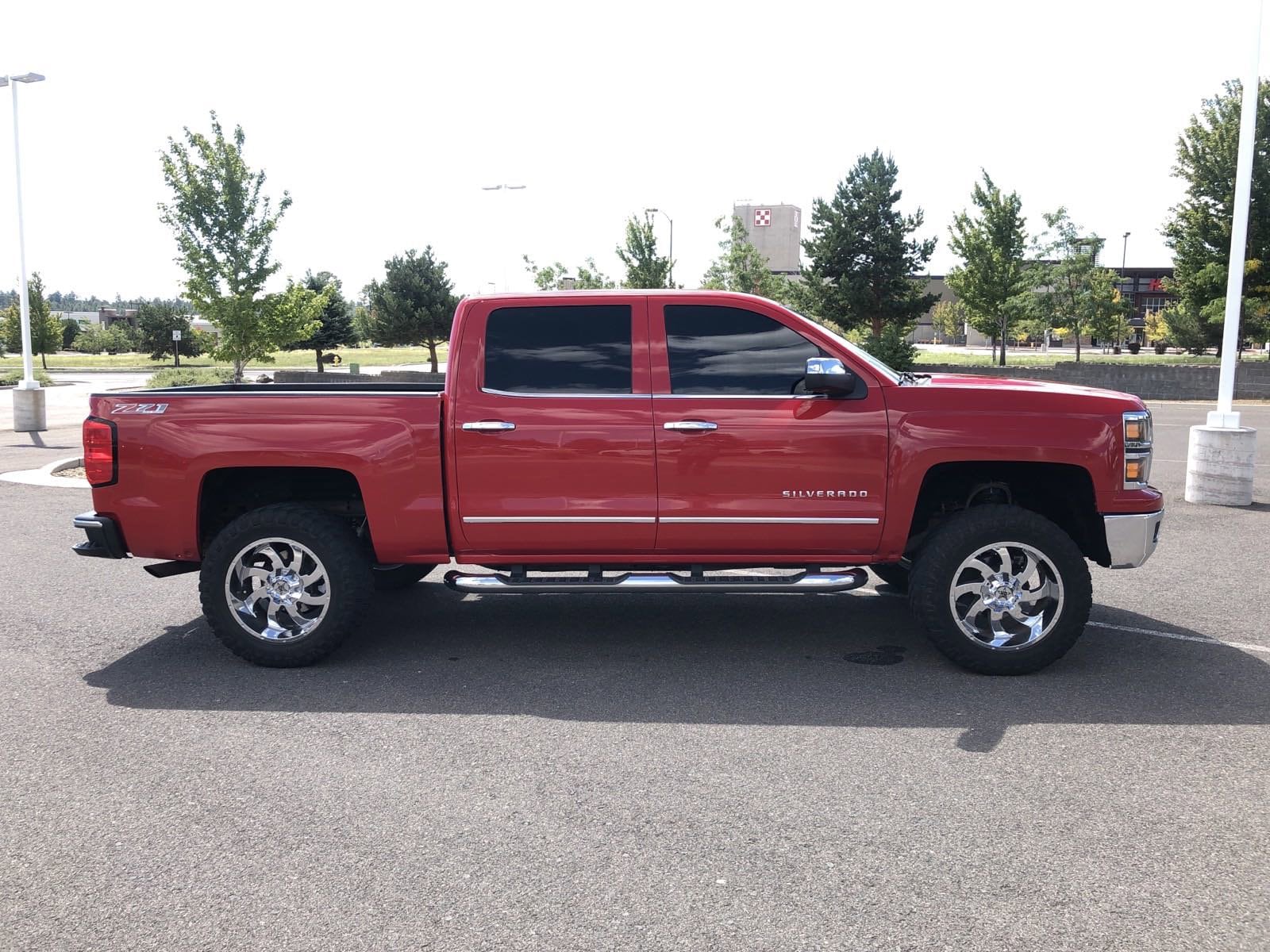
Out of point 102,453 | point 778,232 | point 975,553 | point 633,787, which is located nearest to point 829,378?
point 975,553

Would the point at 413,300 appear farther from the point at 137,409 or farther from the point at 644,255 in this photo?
the point at 137,409

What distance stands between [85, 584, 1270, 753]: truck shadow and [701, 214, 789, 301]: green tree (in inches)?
1589

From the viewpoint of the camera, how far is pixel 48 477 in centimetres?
1405

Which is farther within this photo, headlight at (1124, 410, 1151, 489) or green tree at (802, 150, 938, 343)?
green tree at (802, 150, 938, 343)

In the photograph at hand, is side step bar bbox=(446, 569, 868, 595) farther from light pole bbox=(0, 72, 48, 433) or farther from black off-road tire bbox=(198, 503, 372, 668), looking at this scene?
light pole bbox=(0, 72, 48, 433)

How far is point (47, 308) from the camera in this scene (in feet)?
186

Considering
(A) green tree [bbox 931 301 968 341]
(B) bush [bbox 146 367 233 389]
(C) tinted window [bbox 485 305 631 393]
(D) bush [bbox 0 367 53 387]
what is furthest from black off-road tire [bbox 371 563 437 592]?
(A) green tree [bbox 931 301 968 341]

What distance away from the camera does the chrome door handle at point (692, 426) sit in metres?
5.67

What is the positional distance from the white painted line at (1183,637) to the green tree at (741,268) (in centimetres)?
4017

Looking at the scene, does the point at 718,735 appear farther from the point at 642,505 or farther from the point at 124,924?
the point at 124,924

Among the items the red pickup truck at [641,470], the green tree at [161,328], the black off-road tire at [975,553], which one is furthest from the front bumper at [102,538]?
the green tree at [161,328]

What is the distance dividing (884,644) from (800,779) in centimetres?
218

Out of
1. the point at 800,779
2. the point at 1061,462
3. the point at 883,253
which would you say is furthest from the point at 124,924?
the point at 883,253

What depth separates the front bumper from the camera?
5.91 m
